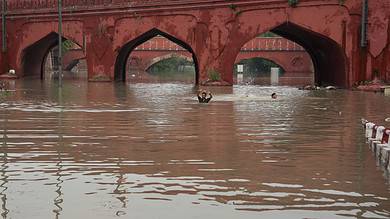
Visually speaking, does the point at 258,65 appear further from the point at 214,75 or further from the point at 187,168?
the point at 187,168

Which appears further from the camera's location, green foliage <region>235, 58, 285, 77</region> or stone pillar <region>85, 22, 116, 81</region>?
green foliage <region>235, 58, 285, 77</region>

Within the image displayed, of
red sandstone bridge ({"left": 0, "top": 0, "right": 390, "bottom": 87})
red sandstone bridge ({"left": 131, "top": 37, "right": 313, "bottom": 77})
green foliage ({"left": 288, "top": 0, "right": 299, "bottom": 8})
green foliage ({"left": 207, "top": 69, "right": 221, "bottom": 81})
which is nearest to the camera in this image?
red sandstone bridge ({"left": 0, "top": 0, "right": 390, "bottom": 87})

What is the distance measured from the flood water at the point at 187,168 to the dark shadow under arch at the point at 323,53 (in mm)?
16538

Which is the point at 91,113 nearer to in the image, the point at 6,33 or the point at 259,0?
the point at 259,0

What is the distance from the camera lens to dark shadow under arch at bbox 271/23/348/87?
29.4 m

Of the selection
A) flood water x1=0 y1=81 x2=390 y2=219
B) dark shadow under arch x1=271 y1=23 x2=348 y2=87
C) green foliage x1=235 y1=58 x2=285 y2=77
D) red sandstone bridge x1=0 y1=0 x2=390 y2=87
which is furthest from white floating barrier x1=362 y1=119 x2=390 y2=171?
green foliage x1=235 y1=58 x2=285 y2=77

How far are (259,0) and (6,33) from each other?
18.1 m

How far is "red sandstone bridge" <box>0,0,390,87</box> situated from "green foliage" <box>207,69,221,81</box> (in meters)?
0.17

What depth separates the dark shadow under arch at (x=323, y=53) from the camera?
96.5ft

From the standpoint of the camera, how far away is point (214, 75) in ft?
103

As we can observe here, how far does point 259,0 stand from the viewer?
1180 inches

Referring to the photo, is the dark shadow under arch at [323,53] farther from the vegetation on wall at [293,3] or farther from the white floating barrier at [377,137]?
the white floating barrier at [377,137]

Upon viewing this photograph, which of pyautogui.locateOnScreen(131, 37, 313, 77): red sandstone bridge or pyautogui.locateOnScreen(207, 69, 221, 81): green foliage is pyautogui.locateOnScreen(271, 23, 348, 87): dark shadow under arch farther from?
pyautogui.locateOnScreen(131, 37, 313, 77): red sandstone bridge

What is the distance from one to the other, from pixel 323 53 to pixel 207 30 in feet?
23.9
